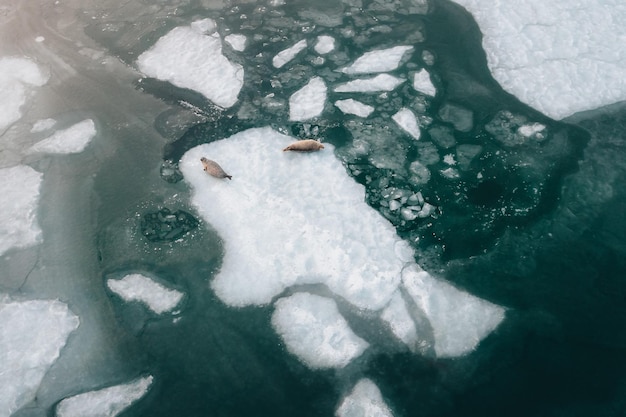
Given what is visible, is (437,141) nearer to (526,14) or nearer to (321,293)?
(321,293)

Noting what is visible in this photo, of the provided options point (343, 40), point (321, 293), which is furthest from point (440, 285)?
point (343, 40)

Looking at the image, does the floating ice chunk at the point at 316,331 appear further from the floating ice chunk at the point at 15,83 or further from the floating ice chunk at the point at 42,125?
the floating ice chunk at the point at 15,83

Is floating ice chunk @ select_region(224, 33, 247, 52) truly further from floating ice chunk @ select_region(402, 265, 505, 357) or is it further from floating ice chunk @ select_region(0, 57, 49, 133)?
floating ice chunk @ select_region(402, 265, 505, 357)

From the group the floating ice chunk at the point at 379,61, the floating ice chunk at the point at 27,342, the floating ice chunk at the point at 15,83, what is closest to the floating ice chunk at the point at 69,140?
the floating ice chunk at the point at 15,83

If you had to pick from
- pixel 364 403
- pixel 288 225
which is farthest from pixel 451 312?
pixel 288 225

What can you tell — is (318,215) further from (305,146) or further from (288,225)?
(305,146)

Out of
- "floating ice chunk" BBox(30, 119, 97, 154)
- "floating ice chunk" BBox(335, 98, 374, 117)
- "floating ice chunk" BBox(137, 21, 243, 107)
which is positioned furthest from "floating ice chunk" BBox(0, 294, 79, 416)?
"floating ice chunk" BBox(335, 98, 374, 117)
